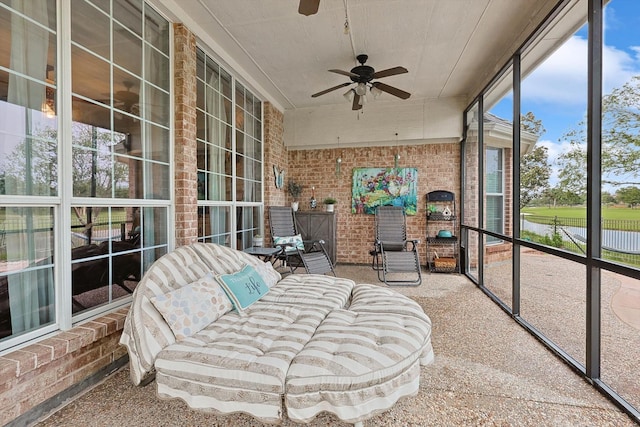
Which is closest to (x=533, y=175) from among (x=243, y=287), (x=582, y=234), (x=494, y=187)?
(x=582, y=234)

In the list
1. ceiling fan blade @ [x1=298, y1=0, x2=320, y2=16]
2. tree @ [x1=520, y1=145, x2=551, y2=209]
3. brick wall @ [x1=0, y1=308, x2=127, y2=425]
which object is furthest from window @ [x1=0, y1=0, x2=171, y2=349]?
tree @ [x1=520, y1=145, x2=551, y2=209]

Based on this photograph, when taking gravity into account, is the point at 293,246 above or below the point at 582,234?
below

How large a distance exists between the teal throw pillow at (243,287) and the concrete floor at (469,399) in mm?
743

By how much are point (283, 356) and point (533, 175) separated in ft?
10.8

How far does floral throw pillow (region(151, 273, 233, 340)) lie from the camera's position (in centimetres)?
192

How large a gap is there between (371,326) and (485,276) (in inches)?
139

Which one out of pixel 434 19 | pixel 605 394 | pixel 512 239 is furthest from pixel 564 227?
pixel 434 19

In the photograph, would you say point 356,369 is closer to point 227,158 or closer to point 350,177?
point 227,158

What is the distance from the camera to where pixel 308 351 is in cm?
165

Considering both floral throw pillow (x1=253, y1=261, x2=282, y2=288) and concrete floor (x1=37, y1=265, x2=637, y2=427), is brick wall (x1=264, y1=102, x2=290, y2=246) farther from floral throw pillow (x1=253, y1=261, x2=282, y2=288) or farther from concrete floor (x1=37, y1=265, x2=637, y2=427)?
concrete floor (x1=37, y1=265, x2=637, y2=427)

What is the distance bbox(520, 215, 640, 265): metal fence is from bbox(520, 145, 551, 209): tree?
0.78 ft

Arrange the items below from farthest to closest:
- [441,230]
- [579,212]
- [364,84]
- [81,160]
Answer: [441,230] < [364,84] < [579,212] < [81,160]

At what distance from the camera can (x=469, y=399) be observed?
1939 millimetres

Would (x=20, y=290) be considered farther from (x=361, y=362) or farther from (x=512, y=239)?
(x=512, y=239)
